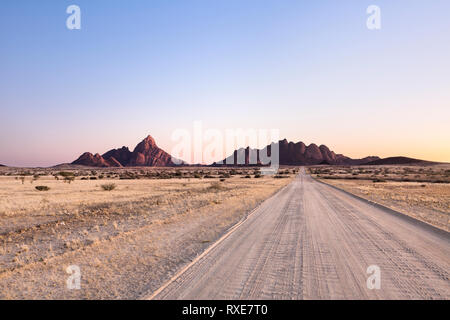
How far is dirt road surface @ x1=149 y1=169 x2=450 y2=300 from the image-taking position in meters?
5.43

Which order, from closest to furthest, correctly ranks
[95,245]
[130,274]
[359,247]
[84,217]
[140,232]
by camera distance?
[130,274], [359,247], [95,245], [140,232], [84,217]

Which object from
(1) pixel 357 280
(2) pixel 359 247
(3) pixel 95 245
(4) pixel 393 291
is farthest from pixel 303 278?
(3) pixel 95 245

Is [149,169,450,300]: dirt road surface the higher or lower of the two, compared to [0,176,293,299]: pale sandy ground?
higher

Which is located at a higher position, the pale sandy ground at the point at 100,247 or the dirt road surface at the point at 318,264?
the dirt road surface at the point at 318,264

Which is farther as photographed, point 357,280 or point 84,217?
point 84,217

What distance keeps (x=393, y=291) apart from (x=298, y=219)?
844cm

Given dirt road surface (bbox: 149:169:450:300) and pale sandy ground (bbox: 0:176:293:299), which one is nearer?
dirt road surface (bbox: 149:169:450:300)

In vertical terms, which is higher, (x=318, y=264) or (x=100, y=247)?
(x=318, y=264)

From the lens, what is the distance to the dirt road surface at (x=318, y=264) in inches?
214

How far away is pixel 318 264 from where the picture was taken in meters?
7.06

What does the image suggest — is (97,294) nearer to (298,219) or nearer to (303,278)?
(303,278)

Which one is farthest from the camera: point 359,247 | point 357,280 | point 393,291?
point 359,247

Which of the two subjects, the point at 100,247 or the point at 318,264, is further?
the point at 100,247

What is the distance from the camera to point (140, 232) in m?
11.6
